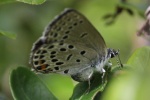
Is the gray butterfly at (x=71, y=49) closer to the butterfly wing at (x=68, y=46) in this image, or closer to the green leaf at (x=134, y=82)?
the butterfly wing at (x=68, y=46)

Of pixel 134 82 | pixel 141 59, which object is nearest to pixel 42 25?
pixel 141 59

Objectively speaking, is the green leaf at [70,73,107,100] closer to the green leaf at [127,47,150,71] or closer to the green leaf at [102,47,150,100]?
the green leaf at [102,47,150,100]

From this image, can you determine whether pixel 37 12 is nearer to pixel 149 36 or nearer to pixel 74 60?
pixel 149 36

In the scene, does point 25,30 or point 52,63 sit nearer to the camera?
point 52,63

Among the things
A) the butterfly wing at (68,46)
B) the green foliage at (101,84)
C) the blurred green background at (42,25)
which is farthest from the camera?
the blurred green background at (42,25)

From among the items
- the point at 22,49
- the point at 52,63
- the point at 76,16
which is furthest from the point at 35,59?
the point at 22,49

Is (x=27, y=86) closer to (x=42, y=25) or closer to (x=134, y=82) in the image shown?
(x=134, y=82)

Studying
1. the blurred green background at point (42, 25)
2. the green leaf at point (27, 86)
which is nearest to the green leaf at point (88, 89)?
the green leaf at point (27, 86)
